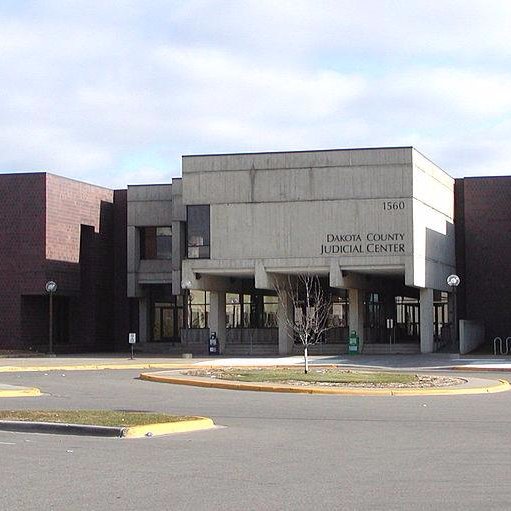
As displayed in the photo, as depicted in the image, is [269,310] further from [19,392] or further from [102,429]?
[102,429]

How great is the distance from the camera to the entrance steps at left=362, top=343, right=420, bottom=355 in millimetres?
52750

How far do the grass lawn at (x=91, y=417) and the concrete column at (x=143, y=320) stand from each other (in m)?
42.9

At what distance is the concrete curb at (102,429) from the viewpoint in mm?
15898

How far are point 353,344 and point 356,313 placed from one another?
83.1 inches

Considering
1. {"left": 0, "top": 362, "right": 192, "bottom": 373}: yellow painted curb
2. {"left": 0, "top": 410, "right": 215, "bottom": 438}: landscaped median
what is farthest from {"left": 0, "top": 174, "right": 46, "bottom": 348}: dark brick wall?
{"left": 0, "top": 410, "right": 215, "bottom": 438}: landscaped median

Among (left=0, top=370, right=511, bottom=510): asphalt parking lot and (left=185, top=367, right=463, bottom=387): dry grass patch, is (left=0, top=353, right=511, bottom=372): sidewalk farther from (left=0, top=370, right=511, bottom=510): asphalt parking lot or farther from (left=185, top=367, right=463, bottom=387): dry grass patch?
(left=0, top=370, right=511, bottom=510): asphalt parking lot

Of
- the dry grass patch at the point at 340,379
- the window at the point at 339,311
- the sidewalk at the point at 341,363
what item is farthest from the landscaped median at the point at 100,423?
the window at the point at 339,311

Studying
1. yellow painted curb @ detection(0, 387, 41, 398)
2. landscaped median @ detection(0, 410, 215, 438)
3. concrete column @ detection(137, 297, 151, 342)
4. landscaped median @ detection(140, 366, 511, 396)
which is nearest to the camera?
landscaped median @ detection(0, 410, 215, 438)

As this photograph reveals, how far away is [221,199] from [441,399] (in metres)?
28.1

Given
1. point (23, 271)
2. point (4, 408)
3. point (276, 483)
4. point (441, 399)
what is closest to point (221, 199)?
point (23, 271)

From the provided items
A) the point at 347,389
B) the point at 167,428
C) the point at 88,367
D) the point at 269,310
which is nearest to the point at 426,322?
the point at 269,310

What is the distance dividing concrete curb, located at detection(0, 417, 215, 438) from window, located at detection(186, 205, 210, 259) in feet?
113

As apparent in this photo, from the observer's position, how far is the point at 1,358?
49.2 meters

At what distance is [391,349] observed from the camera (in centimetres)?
5303
